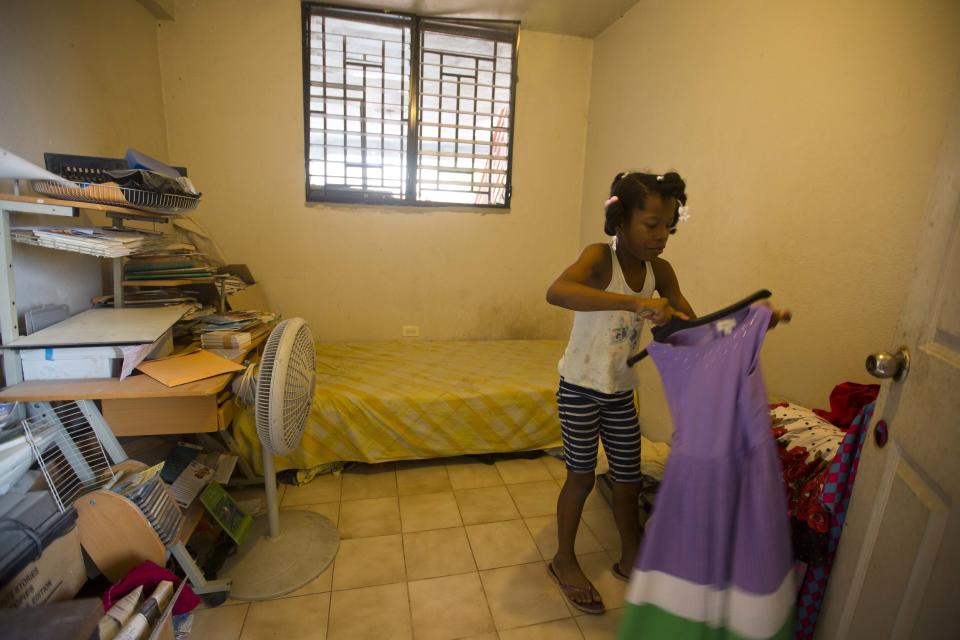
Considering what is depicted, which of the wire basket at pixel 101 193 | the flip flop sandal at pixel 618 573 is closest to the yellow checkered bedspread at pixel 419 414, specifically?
the flip flop sandal at pixel 618 573

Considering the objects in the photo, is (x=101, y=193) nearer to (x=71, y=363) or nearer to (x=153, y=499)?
(x=71, y=363)

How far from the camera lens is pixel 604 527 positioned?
1.92m

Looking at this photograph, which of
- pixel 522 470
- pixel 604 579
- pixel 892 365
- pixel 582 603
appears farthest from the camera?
pixel 522 470

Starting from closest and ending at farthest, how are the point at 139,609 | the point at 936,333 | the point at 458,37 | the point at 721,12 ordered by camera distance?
the point at 936,333 < the point at 139,609 < the point at 721,12 < the point at 458,37

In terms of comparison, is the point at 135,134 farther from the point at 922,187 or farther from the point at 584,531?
the point at 922,187

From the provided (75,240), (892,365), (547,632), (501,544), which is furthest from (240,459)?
(892,365)

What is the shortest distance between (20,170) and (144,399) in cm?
76

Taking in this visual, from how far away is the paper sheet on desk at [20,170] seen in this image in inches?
49.2

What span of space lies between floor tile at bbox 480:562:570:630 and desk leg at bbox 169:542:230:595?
2.88 feet

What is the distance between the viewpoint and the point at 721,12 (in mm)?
2039

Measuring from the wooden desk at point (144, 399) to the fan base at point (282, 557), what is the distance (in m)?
0.58

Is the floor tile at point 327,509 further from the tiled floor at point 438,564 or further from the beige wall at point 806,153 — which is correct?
the beige wall at point 806,153

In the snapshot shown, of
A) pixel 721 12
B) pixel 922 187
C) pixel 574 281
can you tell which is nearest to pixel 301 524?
pixel 574 281

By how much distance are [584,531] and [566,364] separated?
2.91 ft
